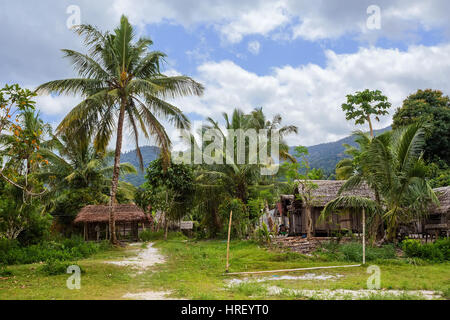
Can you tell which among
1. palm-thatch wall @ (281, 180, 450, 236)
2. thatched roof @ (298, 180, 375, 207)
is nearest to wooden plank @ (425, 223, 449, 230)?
palm-thatch wall @ (281, 180, 450, 236)

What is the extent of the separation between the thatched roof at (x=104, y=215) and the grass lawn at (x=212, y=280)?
9951 millimetres

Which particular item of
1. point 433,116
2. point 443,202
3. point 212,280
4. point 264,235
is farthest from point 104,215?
point 433,116

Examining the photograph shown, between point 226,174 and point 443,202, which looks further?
point 226,174

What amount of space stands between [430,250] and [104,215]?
15.9m

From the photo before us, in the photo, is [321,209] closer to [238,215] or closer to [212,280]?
[238,215]

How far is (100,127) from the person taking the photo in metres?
15.2

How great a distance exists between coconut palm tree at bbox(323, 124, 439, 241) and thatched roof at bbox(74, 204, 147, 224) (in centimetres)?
1253

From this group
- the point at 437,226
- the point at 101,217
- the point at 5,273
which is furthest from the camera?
the point at 101,217

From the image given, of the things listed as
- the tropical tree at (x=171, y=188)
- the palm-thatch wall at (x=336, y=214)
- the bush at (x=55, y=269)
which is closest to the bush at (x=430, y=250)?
the palm-thatch wall at (x=336, y=214)

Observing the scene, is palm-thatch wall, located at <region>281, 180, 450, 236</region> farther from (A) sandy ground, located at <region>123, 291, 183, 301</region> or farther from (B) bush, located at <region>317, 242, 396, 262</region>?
(A) sandy ground, located at <region>123, 291, 183, 301</region>

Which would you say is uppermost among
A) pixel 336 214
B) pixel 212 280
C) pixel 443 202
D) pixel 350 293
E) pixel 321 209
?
pixel 443 202

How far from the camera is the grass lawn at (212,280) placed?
6.27m

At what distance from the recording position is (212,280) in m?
7.99

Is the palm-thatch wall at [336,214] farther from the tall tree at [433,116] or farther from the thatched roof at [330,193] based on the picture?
the tall tree at [433,116]
